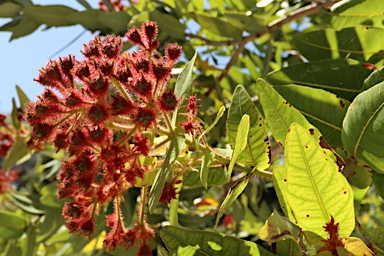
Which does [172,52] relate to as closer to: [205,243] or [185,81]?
[185,81]

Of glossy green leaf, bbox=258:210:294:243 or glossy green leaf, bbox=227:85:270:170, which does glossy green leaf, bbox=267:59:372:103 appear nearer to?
glossy green leaf, bbox=227:85:270:170

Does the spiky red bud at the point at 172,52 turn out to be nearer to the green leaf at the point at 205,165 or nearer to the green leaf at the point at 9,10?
the green leaf at the point at 205,165

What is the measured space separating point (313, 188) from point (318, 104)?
344mm

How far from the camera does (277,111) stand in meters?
1.17

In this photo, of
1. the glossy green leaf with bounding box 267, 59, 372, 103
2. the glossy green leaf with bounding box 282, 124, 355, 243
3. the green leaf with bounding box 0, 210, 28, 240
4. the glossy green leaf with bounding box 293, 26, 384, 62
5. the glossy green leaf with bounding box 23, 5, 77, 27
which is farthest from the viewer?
the green leaf with bounding box 0, 210, 28, 240

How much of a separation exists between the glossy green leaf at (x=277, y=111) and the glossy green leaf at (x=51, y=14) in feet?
4.64

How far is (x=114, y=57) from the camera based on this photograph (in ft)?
3.75

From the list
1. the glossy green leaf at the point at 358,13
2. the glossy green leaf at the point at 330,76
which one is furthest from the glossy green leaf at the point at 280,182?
the glossy green leaf at the point at 358,13

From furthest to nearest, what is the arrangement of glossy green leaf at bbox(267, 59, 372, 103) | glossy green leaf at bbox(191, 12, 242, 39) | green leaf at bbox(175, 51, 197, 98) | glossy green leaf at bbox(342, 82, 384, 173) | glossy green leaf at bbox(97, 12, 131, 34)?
1. glossy green leaf at bbox(97, 12, 131, 34)
2. glossy green leaf at bbox(191, 12, 242, 39)
3. glossy green leaf at bbox(267, 59, 372, 103)
4. green leaf at bbox(175, 51, 197, 98)
5. glossy green leaf at bbox(342, 82, 384, 173)

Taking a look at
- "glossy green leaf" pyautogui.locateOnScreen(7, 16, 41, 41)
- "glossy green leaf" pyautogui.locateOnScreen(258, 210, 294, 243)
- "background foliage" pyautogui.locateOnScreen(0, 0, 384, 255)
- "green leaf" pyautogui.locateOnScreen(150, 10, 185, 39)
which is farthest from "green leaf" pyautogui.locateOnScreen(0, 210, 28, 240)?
"glossy green leaf" pyautogui.locateOnScreen(258, 210, 294, 243)

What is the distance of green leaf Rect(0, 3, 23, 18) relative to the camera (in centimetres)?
240

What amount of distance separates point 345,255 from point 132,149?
455 mm

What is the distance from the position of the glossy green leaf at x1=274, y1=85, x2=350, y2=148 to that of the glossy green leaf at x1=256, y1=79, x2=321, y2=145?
10 centimetres

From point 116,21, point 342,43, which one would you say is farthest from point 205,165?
point 116,21
